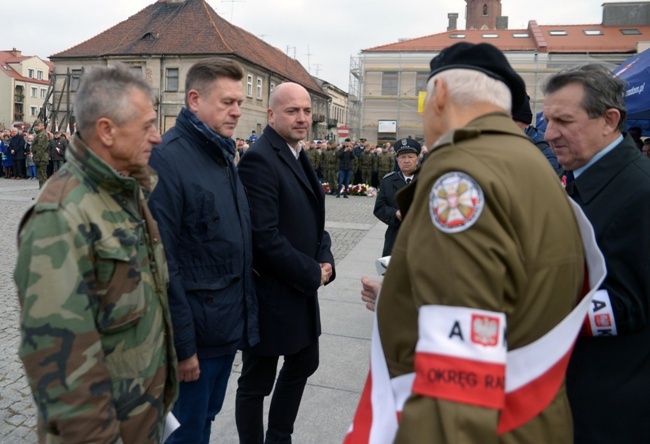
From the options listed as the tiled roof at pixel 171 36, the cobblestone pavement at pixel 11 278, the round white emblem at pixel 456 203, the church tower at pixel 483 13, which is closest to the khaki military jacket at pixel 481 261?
the round white emblem at pixel 456 203

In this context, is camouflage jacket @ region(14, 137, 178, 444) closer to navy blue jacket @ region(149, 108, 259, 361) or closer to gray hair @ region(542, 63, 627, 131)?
navy blue jacket @ region(149, 108, 259, 361)

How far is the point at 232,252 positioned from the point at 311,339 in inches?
32.7

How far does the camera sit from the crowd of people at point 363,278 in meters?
1.24

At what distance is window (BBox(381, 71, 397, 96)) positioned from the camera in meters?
45.6

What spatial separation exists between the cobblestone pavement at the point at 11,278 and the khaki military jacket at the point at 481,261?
9.09ft

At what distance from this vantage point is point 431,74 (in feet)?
5.08

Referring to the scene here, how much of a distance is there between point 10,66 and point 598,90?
9608 centimetres

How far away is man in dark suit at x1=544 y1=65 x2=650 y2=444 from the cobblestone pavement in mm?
2914

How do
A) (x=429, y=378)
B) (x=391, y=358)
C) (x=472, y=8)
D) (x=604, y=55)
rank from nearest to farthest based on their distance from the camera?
(x=429, y=378) → (x=391, y=358) → (x=604, y=55) → (x=472, y=8)

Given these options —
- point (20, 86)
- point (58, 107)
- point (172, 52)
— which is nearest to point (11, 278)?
point (58, 107)

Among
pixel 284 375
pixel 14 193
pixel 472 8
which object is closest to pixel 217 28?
pixel 14 193

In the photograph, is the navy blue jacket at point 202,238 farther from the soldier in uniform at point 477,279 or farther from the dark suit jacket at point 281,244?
the soldier in uniform at point 477,279

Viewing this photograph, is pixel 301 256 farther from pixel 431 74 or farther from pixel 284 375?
pixel 431 74

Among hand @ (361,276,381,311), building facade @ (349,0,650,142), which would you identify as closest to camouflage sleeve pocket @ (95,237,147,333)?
hand @ (361,276,381,311)
